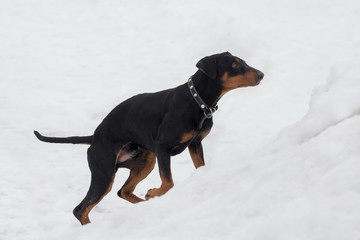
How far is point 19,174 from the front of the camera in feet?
24.5

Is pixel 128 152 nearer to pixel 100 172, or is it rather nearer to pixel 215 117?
pixel 100 172

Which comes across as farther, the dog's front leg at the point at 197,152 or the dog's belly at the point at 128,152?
the dog's belly at the point at 128,152

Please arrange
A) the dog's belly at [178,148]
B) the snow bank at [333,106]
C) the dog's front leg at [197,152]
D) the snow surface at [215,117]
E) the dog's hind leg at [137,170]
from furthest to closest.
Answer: the dog's hind leg at [137,170] < the dog's front leg at [197,152] < the dog's belly at [178,148] < the snow bank at [333,106] < the snow surface at [215,117]

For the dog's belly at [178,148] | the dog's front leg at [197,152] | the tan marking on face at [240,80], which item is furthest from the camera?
the dog's front leg at [197,152]

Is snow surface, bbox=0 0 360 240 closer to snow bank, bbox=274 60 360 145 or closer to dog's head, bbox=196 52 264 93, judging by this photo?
snow bank, bbox=274 60 360 145

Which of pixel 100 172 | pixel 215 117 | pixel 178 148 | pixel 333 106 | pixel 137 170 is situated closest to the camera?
pixel 333 106

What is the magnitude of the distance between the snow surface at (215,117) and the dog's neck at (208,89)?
0.55 meters

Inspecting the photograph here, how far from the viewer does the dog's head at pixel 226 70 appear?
493cm

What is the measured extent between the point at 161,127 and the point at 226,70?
67cm

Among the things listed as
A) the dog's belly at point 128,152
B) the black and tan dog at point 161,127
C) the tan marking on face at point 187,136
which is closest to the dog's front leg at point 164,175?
the black and tan dog at point 161,127

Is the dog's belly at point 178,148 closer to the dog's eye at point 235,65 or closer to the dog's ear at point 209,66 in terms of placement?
the dog's ear at point 209,66

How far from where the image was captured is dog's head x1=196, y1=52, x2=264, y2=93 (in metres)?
4.93

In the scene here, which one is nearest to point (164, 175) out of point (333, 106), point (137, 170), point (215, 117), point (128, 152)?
point (128, 152)

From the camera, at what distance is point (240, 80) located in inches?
194
